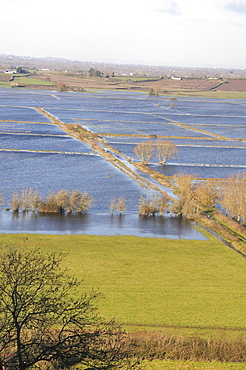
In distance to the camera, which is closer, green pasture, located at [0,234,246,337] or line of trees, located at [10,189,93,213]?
green pasture, located at [0,234,246,337]

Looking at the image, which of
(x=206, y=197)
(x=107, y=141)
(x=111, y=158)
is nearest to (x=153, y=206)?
(x=206, y=197)

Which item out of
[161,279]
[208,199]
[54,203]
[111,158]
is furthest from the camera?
[111,158]

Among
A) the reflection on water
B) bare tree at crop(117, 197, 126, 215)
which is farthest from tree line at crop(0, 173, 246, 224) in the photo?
the reflection on water

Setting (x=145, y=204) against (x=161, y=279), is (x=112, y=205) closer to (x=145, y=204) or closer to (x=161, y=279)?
(x=145, y=204)

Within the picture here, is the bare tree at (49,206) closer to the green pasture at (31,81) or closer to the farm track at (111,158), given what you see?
the farm track at (111,158)

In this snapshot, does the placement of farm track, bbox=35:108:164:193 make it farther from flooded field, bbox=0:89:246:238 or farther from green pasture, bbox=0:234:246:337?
green pasture, bbox=0:234:246:337
